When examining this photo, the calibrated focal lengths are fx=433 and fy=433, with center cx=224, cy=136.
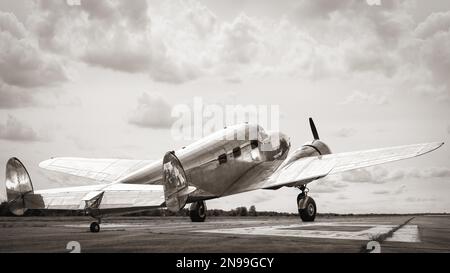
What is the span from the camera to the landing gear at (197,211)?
747 inches

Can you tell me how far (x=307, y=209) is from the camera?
18172 millimetres

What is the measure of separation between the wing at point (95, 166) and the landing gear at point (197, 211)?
3.68m

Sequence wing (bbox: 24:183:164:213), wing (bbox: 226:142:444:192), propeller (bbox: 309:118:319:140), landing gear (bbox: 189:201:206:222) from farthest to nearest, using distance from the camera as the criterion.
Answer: propeller (bbox: 309:118:319:140)
landing gear (bbox: 189:201:206:222)
wing (bbox: 226:142:444:192)
wing (bbox: 24:183:164:213)

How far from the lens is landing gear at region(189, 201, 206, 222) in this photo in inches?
747

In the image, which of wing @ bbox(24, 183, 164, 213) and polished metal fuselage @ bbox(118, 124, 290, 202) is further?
polished metal fuselage @ bbox(118, 124, 290, 202)

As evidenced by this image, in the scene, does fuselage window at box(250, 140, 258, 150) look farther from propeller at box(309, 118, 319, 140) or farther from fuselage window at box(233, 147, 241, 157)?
propeller at box(309, 118, 319, 140)

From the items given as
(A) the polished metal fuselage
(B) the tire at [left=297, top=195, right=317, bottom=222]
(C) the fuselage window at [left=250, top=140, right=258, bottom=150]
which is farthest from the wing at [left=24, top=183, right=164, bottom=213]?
(B) the tire at [left=297, top=195, right=317, bottom=222]

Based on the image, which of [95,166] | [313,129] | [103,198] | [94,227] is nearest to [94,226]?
[94,227]

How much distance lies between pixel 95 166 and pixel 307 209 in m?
11.0

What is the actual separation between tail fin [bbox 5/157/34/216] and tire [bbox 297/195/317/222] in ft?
35.1

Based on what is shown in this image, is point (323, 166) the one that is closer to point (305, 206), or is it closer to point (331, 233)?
point (305, 206)

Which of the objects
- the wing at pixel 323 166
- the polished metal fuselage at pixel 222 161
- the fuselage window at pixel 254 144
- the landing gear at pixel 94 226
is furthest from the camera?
the fuselage window at pixel 254 144

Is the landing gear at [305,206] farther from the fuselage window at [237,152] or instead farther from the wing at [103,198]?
the wing at [103,198]

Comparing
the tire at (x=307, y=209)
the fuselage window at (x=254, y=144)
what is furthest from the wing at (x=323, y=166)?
the fuselage window at (x=254, y=144)
